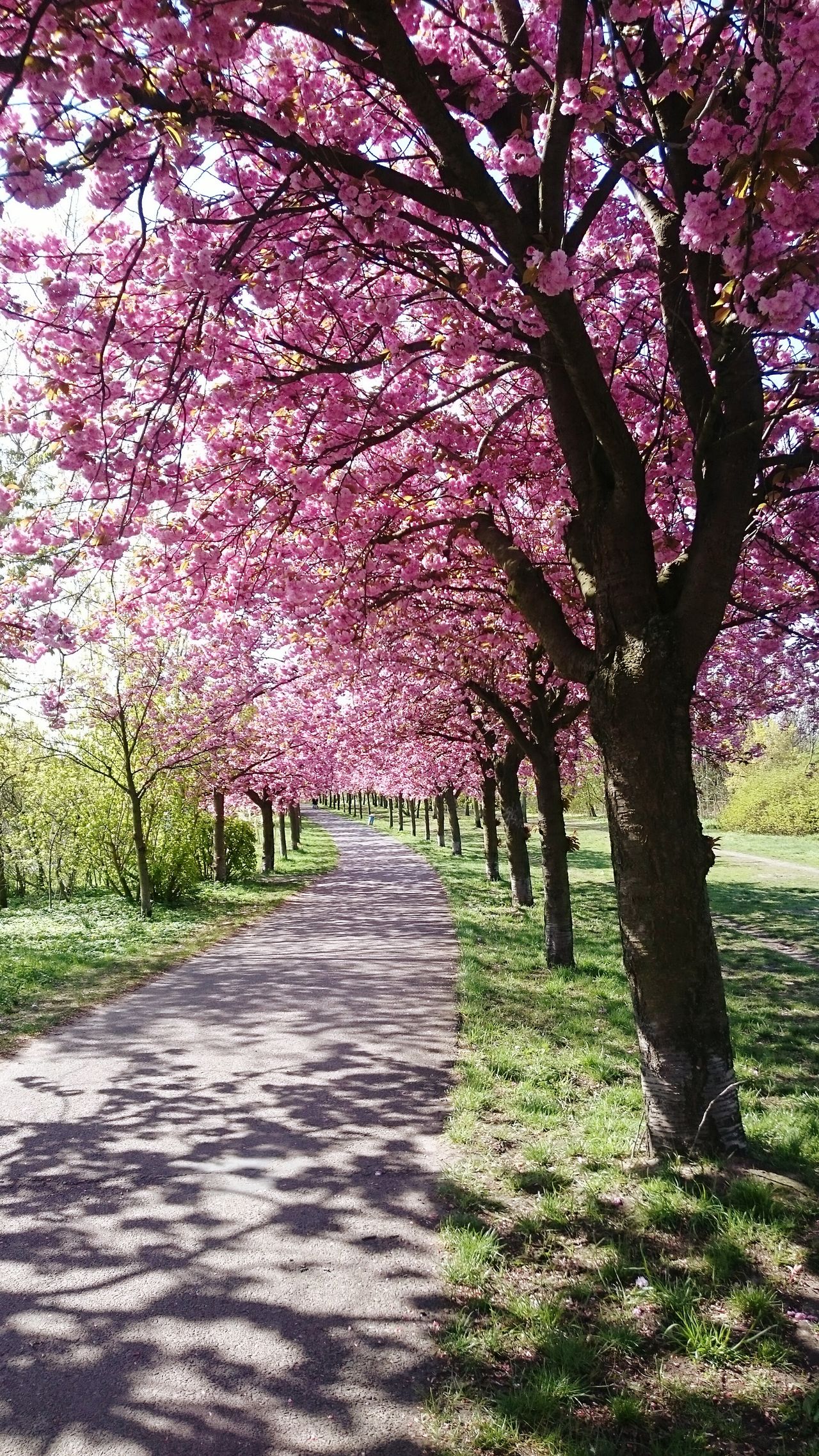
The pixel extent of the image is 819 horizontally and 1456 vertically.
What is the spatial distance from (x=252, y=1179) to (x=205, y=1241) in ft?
2.08

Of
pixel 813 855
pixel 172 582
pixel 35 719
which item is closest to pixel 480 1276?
pixel 172 582

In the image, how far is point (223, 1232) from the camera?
Result: 379 cm

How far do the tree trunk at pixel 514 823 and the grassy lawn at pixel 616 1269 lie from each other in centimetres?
789

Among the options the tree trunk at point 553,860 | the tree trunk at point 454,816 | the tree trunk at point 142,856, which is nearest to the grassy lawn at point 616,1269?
the tree trunk at point 553,860

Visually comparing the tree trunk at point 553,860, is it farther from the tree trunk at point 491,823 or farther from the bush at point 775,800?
the bush at point 775,800

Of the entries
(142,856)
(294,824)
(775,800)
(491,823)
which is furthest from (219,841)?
(775,800)

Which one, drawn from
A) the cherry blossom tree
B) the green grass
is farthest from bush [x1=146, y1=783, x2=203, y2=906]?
the green grass

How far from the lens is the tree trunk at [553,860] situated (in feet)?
31.9

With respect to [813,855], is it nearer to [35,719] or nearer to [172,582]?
[35,719]

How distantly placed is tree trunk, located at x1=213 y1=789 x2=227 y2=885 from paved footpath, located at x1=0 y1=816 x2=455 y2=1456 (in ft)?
45.1

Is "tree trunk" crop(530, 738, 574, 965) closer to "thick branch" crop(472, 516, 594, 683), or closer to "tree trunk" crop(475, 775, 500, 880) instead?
"thick branch" crop(472, 516, 594, 683)

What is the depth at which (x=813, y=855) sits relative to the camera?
107ft

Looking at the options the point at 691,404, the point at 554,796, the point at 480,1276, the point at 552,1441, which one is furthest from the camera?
the point at 554,796

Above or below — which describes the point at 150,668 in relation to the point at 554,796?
above
